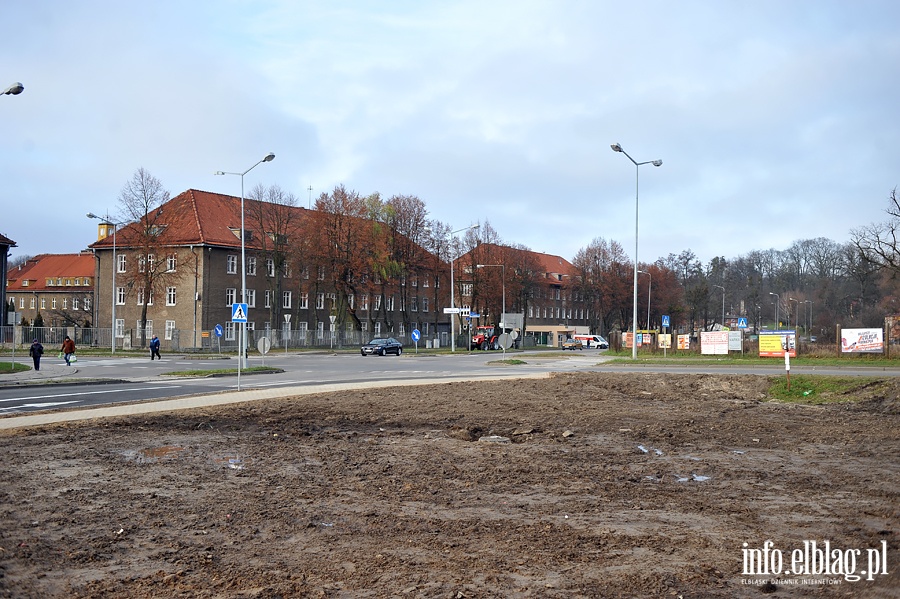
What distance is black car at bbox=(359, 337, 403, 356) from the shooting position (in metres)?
61.9

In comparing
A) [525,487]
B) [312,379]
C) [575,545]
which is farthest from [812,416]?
[312,379]

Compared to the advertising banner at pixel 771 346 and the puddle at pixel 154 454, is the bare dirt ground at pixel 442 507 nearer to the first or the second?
the puddle at pixel 154 454

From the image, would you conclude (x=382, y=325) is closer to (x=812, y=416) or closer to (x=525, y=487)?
(x=812, y=416)

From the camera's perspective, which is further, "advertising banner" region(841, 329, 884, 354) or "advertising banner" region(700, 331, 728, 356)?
"advertising banner" region(700, 331, 728, 356)

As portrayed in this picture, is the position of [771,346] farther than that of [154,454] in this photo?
Yes

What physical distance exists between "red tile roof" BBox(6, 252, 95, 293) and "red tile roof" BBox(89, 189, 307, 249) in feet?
117

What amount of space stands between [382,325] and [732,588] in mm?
87293

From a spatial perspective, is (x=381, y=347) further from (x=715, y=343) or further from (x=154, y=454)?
(x=154, y=454)

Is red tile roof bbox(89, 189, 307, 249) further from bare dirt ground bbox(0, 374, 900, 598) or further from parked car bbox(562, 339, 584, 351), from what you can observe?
bare dirt ground bbox(0, 374, 900, 598)

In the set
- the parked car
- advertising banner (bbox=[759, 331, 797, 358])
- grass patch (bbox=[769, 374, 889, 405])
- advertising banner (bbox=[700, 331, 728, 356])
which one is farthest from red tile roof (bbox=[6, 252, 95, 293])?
grass patch (bbox=[769, 374, 889, 405])

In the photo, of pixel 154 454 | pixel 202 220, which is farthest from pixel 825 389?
pixel 202 220

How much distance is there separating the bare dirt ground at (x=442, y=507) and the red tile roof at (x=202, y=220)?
5763cm

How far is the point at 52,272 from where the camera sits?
365 ft

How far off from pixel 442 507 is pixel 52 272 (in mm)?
117398
